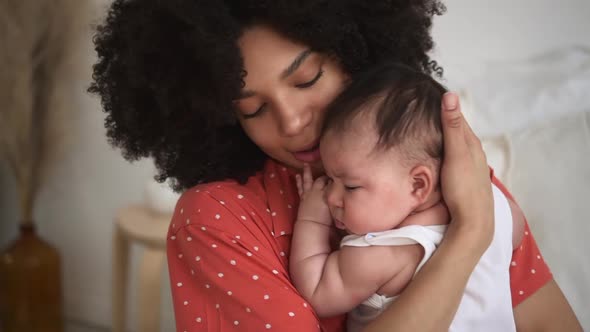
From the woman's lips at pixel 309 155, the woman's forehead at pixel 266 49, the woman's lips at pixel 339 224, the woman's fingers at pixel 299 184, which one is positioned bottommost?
the woman's lips at pixel 339 224

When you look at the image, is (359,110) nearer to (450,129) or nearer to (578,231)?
(450,129)

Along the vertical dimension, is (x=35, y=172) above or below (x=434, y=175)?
below

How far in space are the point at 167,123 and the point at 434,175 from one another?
51cm

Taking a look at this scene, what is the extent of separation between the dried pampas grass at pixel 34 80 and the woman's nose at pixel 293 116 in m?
1.92

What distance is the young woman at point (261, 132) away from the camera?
1.06 m

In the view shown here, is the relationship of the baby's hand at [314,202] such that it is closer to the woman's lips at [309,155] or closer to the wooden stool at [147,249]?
the woman's lips at [309,155]

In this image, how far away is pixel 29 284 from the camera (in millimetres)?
2918

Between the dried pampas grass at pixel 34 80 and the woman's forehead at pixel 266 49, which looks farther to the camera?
the dried pampas grass at pixel 34 80

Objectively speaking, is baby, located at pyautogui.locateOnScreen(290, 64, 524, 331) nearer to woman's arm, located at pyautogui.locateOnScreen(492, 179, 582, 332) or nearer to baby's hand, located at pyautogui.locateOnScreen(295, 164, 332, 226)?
baby's hand, located at pyautogui.locateOnScreen(295, 164, 332, 226)

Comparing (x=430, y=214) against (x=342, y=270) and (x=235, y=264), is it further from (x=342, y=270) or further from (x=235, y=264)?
(x=235, y=264)

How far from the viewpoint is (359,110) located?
1.08 metres

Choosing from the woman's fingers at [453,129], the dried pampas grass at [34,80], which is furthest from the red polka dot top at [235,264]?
the dried pampas grass at [34,80]

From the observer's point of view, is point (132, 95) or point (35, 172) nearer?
point (132, 95)

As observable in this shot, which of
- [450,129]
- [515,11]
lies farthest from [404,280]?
[515,11]
